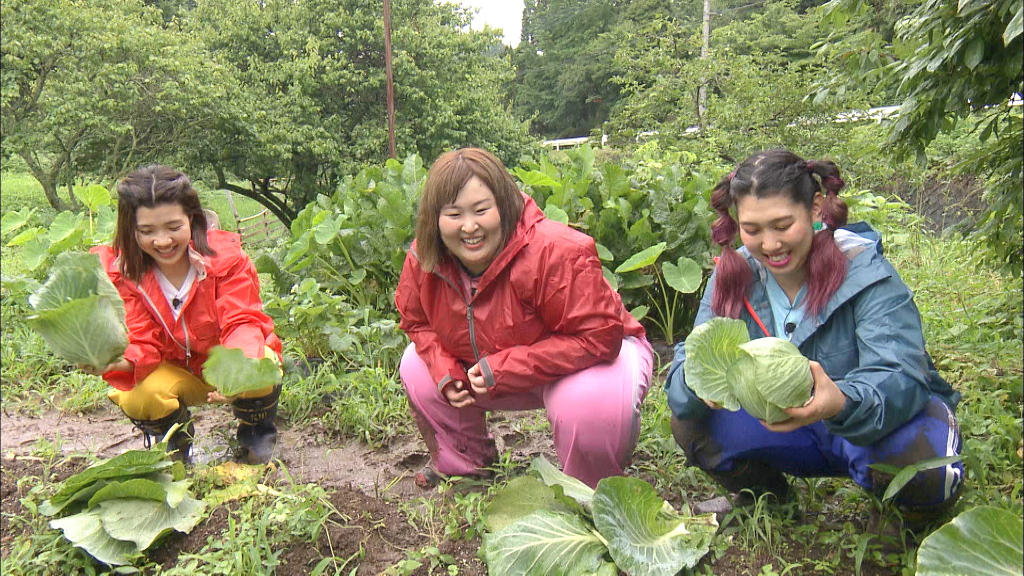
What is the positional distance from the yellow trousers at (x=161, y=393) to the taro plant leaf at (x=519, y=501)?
36.7 inches

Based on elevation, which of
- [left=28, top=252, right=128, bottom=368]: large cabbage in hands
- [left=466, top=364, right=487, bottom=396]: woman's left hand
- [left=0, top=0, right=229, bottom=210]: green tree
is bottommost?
[left=466, top=364, right=487, bottom=396]: woman's left hand

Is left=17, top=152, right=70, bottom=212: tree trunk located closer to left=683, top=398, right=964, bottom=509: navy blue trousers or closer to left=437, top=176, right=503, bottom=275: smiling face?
left=437, top=176, right=503, bottom=275: smiling face

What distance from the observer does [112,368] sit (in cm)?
228

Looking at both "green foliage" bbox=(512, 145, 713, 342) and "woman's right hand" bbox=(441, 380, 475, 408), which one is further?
"green foliage" bbox=(512, 145, 713, 342)

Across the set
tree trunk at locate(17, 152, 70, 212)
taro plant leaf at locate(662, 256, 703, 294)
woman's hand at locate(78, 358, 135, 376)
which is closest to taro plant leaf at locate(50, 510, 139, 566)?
woman's hand at locate(78, 358, 135, 376)

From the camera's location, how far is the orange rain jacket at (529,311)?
2100 mm

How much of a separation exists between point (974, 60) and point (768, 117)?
7.68m

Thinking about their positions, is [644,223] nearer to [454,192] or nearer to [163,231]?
[454,192]

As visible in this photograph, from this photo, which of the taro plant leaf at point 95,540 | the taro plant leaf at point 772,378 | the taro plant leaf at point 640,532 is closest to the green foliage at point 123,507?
the taro plant leaf at point 95,540

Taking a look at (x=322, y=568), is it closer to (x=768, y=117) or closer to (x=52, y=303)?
(x=52, y=303)

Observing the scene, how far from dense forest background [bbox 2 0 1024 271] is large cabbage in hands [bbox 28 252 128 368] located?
2.25 m

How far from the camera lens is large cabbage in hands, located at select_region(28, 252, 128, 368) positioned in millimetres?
2045

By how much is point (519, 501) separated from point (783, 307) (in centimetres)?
88

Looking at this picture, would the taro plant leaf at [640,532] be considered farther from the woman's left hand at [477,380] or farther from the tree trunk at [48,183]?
the tree trunk at [48,183]
